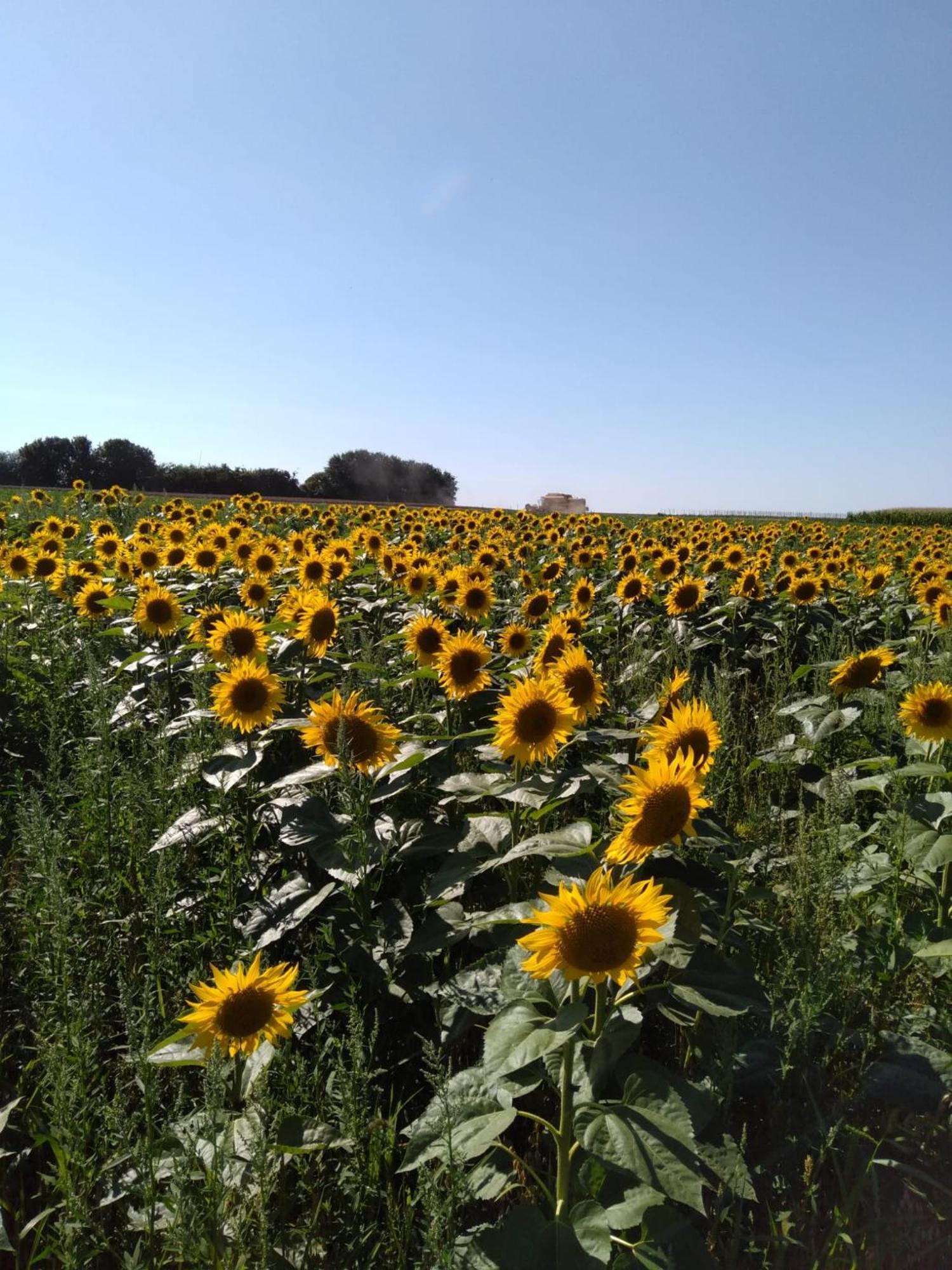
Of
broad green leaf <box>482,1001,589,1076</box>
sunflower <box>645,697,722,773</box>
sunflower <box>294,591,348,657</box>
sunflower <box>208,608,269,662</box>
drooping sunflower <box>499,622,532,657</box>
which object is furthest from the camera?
drooping sunflower <box>499,622,532,657</box>

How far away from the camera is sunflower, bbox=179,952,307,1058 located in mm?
1891

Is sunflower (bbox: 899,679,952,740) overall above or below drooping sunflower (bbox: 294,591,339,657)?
below

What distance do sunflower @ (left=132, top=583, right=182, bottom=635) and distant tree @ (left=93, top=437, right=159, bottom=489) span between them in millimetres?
41182

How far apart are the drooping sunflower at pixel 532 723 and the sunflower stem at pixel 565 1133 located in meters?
1.17

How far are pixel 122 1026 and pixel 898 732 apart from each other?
3761mm

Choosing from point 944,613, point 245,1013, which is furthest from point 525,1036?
point 944,613

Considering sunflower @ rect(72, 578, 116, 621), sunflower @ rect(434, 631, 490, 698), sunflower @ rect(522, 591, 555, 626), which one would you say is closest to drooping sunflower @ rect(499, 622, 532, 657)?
sunflower @ rect(522, 591, 555, 626)

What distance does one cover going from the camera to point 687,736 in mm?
2316

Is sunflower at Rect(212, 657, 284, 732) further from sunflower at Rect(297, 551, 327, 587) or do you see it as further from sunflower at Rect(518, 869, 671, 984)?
sunflower at Rect(297, 551, 327, 587)

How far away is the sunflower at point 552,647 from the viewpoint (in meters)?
3.36

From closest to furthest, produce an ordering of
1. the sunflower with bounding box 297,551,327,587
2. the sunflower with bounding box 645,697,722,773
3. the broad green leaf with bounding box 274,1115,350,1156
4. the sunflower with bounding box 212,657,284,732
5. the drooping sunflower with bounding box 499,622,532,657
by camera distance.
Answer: the broad green leaf with bounding box 274,1115,350,1156 → the sunflower with bounding box 645,697,722,773 → the sunflower with bounding box 212,657,284,732 → the drooping sunflower with bounding box 499,622,532,657 → the sunflower with bounding box 297,551,327,587

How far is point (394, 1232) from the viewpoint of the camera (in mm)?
1695

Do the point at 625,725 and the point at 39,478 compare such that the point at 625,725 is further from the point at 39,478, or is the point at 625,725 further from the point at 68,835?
→ the point at 39,478

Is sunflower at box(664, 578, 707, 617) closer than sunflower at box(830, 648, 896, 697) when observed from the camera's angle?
No
